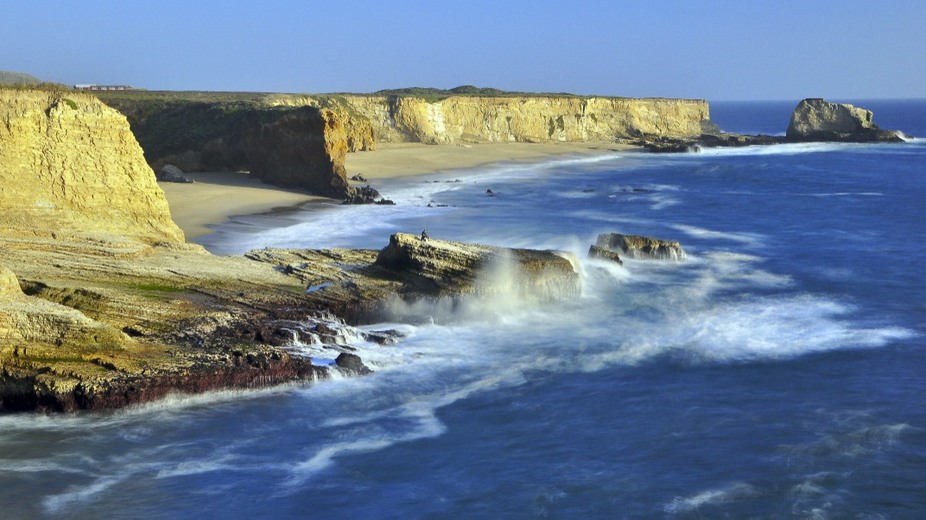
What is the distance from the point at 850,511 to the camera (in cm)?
1358

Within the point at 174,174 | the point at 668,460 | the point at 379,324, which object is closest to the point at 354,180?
the point at 174,174

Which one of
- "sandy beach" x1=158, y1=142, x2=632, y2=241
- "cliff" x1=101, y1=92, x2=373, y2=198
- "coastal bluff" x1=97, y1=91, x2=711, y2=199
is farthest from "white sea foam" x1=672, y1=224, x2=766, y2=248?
"sandy beach" x1=158, y1=142, x2=632, y2=241

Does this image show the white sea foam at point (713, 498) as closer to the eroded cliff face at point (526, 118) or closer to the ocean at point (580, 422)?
the ocean at point (580, 422)

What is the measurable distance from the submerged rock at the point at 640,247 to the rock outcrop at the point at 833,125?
74027mm

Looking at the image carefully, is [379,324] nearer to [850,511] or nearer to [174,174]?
[850,511]

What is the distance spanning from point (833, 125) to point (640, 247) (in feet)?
253

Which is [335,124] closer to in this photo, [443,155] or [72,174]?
[72,174]

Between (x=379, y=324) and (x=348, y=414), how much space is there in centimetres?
481

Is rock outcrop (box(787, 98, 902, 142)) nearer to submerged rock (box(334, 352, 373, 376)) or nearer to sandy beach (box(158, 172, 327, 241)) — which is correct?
sandy beach (box(158, 172, 327, 241))

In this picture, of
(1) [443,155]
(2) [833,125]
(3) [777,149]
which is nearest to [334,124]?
(1) [443,155]

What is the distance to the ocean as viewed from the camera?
13977mm

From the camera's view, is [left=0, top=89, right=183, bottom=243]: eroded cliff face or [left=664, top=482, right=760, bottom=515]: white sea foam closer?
[left=664, top=482, right=760, bottom=515]: white sea foam

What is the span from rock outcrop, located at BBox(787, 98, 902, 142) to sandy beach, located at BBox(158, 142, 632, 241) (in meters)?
22.5

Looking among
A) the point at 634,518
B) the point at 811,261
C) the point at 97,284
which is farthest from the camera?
the point at 811,261
